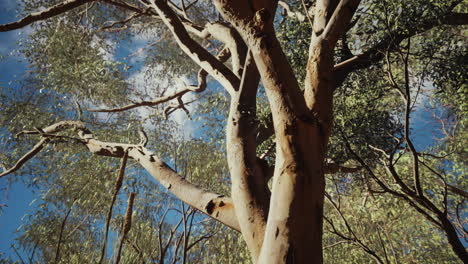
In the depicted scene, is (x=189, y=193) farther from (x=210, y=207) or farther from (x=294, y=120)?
(x=294, y=120)

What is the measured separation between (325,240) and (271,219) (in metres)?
5.74

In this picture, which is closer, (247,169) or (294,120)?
(294,120)

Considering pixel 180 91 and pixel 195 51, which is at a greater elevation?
pixel 180 91

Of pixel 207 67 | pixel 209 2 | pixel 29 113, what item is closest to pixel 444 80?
pixel 207 67

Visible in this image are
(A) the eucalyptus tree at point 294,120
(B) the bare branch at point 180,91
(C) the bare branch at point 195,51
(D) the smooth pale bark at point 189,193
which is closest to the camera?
(A) the eucalyptus tree at point 294,120

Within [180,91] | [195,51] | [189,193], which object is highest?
[180,91]

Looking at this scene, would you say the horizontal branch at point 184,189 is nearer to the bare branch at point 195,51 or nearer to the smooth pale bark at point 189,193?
the smooth pale bark at point 189,193

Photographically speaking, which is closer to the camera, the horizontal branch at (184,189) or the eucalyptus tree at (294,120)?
the eucalyptus tree at (294,120)

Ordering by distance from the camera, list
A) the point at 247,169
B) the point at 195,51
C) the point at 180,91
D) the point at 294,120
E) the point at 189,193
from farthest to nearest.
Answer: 1. the point at 180,91
2. the point at 195,51
3. the point at 189,193
4. the point at 247,169
5. the point at 294,120

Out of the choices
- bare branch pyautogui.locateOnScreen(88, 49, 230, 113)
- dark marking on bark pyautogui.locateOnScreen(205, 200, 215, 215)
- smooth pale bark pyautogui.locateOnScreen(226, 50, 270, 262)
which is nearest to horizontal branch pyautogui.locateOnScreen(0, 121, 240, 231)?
dark marking on bark pyautogui.locateOnScreen(205, 200, 215, 215)

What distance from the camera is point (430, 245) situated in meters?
6.39

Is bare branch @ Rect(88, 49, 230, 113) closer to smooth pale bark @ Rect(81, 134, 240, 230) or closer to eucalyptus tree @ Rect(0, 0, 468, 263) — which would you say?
eucalyptus tree @ Rect(0, 0, 468, 263)

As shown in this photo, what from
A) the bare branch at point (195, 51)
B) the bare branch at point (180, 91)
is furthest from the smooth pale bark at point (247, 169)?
the bare branch at point (180, 91)

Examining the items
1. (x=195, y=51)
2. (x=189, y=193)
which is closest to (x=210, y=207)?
(x=189, y=193)
